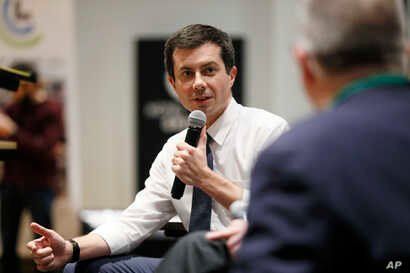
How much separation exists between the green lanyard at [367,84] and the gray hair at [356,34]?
0.07ft

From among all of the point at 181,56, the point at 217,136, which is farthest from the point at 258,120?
the point at 181,56

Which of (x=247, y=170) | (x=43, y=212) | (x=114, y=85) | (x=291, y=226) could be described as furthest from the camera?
(x=114, y=85)

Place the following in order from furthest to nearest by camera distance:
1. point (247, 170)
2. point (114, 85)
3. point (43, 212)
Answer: point (114, 85)
point (43, 212)
point (247, 170)

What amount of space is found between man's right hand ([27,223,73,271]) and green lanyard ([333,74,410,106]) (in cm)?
100

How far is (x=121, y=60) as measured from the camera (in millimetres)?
5629

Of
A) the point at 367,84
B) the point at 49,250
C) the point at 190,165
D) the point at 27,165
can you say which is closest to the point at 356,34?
the point at 367,84

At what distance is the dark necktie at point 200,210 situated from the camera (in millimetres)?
1758

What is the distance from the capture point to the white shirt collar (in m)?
1.83

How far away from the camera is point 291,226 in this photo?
0.87 m

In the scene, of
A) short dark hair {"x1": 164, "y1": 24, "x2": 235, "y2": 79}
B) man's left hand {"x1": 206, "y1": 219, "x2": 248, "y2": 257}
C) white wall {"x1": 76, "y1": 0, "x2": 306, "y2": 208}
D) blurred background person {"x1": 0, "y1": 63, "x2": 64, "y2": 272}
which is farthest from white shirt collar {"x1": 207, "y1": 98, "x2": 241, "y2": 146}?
white wall {"x1": 76, "y1": 0, "x2": 306, "y2": 208}

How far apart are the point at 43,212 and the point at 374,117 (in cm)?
359

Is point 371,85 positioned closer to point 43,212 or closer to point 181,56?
point 181,56

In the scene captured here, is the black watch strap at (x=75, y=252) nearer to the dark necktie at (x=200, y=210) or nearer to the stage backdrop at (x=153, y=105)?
the dark necktie at (x=200, y=210)

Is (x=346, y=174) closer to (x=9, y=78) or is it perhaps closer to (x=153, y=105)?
(x=9, y=78)
